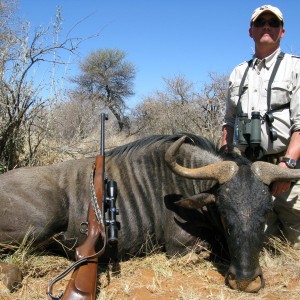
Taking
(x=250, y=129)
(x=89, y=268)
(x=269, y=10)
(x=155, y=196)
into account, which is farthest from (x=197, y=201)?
(x=269, y=10)

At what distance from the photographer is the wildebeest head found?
2.97 metres

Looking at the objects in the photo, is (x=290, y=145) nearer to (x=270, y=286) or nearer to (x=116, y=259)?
(x=270, y=286)

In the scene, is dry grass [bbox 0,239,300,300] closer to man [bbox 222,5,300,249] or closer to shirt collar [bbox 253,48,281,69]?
man [bbox 222,5,300,249]

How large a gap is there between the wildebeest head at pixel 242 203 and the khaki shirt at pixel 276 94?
65 cm

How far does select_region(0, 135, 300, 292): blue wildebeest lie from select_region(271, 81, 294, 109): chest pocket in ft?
2.41

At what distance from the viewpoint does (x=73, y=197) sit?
3801 mm

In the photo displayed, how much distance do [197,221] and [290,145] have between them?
1.06m

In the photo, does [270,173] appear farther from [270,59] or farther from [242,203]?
[270,59]

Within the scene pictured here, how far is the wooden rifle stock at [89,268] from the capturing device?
248cm


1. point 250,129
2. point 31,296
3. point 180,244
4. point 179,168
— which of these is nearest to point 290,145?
point 250,129

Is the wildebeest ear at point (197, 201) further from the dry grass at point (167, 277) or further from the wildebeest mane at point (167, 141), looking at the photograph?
the wildebeest mane at point (167, 141)

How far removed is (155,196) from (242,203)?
3.31 feet

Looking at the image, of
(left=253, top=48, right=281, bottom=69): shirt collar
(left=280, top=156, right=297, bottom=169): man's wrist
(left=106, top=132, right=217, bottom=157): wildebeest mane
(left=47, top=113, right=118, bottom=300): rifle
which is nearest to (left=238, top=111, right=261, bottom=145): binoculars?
(left=106, top=132, right=217, bottom=157): wildebeest mane

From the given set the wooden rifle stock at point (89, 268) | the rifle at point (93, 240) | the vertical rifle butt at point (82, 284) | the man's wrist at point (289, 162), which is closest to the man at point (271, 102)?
the man's wrist at point (289, 162)
